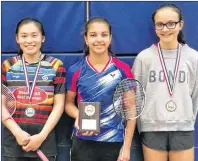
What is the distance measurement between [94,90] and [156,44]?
576 millimetres

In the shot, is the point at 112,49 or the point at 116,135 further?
the point at 112,49

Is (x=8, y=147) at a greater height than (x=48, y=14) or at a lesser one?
lesser

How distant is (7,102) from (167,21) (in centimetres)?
120

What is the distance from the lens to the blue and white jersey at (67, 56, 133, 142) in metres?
2.65

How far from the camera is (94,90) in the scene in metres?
2.66

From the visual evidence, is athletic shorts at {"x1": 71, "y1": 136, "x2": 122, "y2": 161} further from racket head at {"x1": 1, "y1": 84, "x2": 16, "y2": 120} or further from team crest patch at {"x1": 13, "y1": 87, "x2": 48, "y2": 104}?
racket head at {"x1": 1, "y1": 84, "x2": 16, "y2": 120}

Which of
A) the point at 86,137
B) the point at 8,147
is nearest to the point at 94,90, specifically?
the point at 86,137

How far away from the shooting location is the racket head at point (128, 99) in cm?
258

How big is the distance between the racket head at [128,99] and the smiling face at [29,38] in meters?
0.63

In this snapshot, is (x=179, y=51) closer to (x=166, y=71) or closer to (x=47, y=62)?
(x=166, y=71)

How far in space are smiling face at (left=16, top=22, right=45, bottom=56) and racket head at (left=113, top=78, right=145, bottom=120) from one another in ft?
2.06

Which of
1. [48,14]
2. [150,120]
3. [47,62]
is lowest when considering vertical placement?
[150,120]

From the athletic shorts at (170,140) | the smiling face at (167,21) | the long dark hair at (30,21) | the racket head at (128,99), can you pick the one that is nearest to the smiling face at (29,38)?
the long dark hair at (30,21)

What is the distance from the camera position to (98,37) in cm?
261
